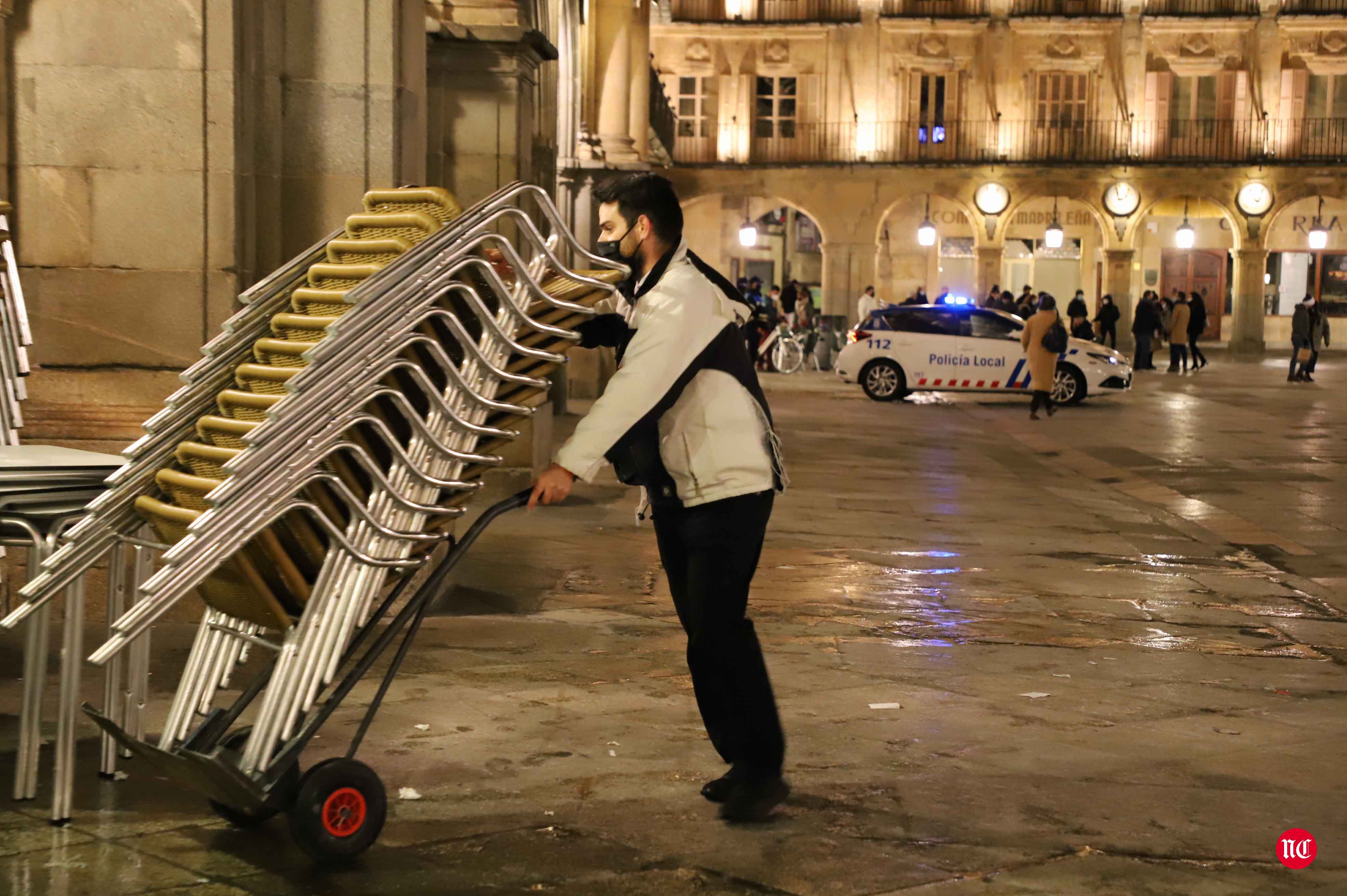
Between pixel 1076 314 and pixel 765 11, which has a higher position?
pixel 765 11

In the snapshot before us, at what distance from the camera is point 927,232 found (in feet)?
148

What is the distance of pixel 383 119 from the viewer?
25.2 ft

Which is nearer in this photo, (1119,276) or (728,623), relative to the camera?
(728,623)

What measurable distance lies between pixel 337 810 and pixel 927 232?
138 feet

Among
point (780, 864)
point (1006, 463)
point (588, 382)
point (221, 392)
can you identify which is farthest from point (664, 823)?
point (588, 382)

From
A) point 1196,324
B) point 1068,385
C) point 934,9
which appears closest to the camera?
point 1068,385

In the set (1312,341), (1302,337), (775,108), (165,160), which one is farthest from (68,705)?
(775,108)

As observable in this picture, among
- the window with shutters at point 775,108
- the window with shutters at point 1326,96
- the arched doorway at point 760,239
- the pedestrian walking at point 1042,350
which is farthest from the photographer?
the arched doorway at point 760,239

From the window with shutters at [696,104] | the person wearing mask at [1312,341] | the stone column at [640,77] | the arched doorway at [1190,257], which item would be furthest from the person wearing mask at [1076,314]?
the arched doorway at [1190,257]

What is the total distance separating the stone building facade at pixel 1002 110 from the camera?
44.6 m

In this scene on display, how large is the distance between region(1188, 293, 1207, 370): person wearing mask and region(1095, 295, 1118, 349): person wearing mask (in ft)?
7.50

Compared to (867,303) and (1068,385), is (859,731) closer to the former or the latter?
(1068,385)

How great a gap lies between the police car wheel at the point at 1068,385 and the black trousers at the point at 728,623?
67.5 ft

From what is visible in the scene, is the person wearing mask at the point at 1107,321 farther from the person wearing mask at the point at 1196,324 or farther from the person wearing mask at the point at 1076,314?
the person wearing mask at the point at 1076,314
